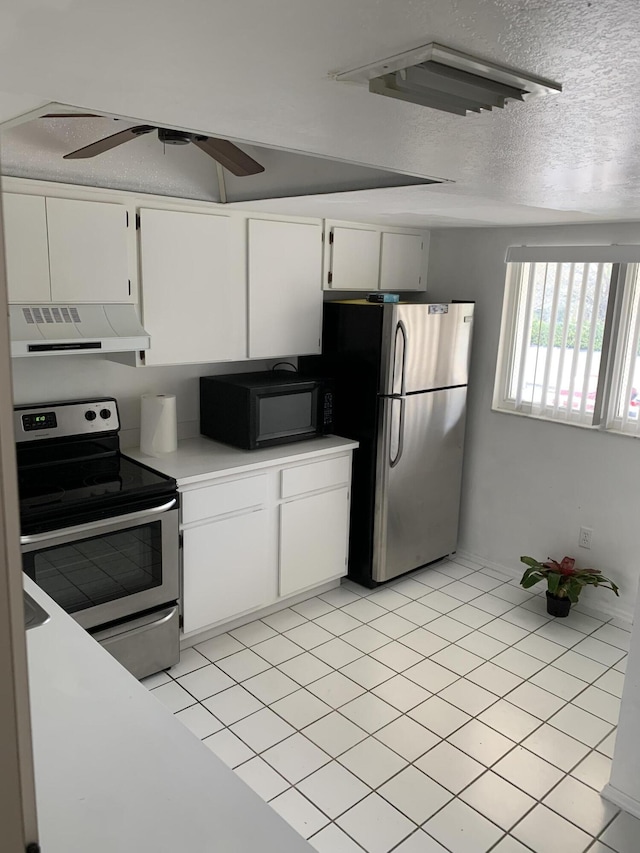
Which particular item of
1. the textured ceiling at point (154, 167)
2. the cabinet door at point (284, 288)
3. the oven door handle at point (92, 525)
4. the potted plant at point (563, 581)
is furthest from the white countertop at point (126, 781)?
the potted plant at point (563, 581)

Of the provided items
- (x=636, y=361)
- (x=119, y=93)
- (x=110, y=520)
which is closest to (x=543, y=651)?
(x=636, y=361)

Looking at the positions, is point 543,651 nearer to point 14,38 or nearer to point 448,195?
point 448,195

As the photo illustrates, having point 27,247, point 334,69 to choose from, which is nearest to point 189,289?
point 27,247

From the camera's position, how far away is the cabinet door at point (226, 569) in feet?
10.3

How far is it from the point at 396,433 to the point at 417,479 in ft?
1.19

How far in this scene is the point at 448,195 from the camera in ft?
7.95

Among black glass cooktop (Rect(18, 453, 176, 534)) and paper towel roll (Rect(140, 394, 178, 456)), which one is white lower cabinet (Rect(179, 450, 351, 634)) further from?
paper towel roll (Rect(140, 394, 178, 456))

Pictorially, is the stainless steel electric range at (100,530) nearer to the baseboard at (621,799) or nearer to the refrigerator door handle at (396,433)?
the refrigerator door handle at (396,433)

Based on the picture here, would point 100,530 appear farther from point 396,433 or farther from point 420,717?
point 396,433

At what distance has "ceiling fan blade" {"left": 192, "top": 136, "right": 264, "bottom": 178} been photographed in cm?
223

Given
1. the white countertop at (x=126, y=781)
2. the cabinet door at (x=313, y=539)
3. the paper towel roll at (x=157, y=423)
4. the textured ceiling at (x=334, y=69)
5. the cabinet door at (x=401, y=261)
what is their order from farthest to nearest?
the cabinet door at (x=401, y=261) → the cabinet door at (x=313, y=539) → the paper towel roll at (x=157, y=423) → the white countertop at (x=126, y=781) → the textured ceiling at (x=334, y=69)

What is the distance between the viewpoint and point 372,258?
156 inches

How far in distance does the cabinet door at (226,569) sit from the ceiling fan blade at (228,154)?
1.58 m

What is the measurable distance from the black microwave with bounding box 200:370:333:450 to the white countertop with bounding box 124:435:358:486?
5cm
